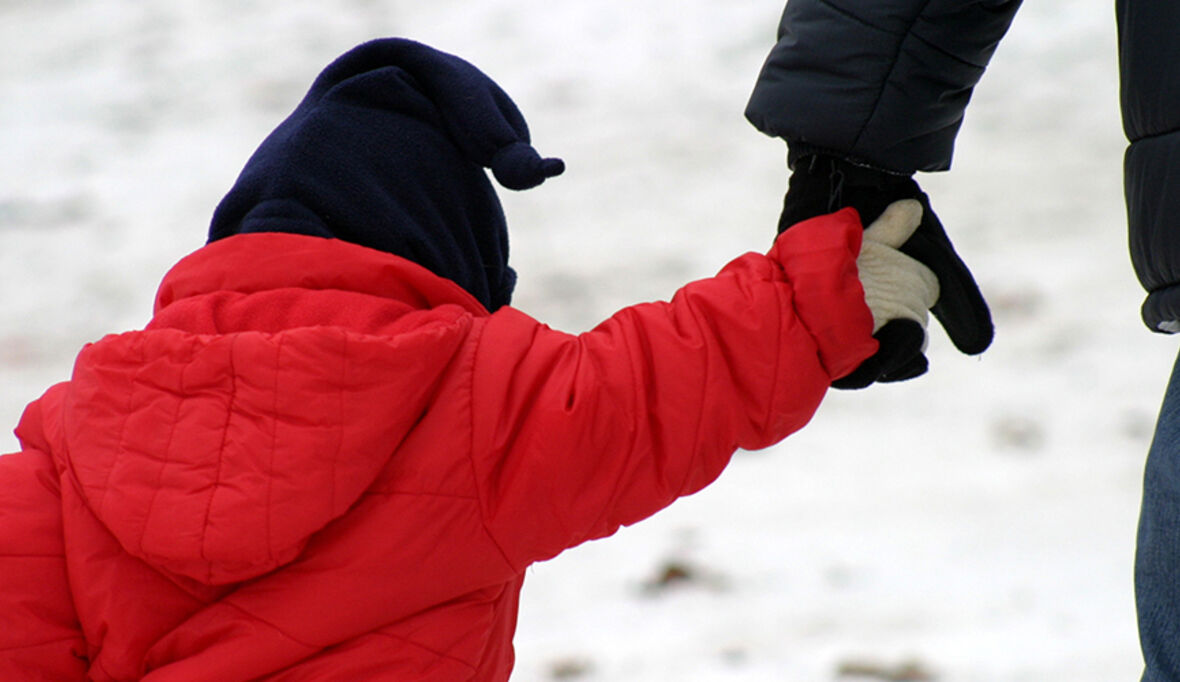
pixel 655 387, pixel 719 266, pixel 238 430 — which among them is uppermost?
pixel 238 430

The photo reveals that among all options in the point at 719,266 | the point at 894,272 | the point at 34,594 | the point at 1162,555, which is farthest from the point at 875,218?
the point at 719,266

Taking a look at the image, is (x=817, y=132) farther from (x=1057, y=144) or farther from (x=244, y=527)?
(x=1057, y=144)

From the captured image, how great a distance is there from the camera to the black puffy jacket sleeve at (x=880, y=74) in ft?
3.80

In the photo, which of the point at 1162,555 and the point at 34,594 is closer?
the point at 1162,555

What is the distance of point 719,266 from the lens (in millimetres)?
2314

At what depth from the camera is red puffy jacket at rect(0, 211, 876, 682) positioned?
102 centimetres

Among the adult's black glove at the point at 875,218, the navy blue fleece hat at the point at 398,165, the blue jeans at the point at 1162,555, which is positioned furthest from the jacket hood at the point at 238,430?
the blue jeans at the point at 1162,555

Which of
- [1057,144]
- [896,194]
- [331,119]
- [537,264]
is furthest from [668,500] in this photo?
[1057,144]

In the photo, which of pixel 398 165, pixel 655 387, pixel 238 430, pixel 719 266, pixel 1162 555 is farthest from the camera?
pixel 719 266

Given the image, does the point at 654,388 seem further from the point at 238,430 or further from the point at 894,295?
the point at 238,430

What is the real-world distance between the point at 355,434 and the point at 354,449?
0.01 meters

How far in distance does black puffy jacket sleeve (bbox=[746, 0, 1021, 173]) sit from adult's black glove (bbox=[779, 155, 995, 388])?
18mm

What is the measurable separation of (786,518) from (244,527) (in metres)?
1.02

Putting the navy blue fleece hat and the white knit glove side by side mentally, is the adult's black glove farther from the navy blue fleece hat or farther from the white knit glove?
the navy blue fleece hat
